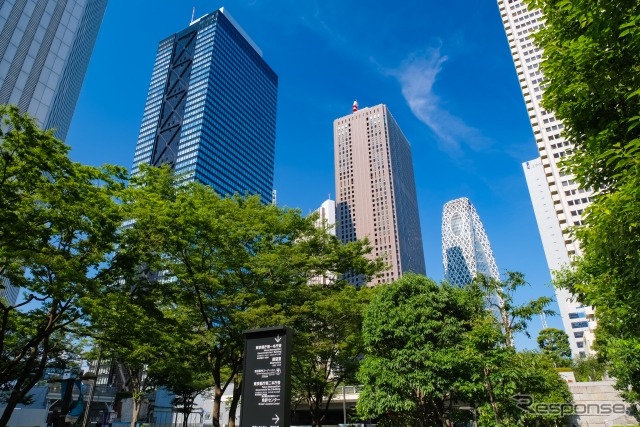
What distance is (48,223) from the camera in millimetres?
14094

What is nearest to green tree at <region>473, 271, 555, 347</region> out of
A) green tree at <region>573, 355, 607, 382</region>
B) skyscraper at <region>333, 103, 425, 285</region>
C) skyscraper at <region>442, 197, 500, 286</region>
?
green tree at <region>573, 355, 607, 382</region>

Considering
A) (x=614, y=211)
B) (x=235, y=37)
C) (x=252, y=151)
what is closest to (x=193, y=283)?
(x=614, y=211)

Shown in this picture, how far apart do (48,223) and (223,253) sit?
22.6 ft

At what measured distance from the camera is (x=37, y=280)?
14.4m

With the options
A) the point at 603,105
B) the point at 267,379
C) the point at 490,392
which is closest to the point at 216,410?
the point at 267,379

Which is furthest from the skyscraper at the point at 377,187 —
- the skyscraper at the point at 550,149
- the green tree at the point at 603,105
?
the green tree at the point at 603,105

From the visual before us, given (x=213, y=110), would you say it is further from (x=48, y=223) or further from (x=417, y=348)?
(x=417, y=348)

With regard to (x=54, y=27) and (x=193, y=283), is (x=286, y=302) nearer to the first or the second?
(x=193, y=283)

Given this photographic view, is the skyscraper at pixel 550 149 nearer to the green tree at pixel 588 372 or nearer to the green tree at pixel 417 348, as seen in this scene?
the green tree at pixel 588 372

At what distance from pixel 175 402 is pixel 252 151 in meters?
107

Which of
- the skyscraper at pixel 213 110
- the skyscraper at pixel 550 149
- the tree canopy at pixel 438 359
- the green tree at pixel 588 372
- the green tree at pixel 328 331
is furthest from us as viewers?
the skyscraper at pixel 213 110

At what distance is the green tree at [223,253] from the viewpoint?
16094 millimetres

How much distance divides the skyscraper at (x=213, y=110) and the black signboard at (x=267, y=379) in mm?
108034

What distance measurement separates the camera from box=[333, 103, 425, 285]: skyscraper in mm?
147750
